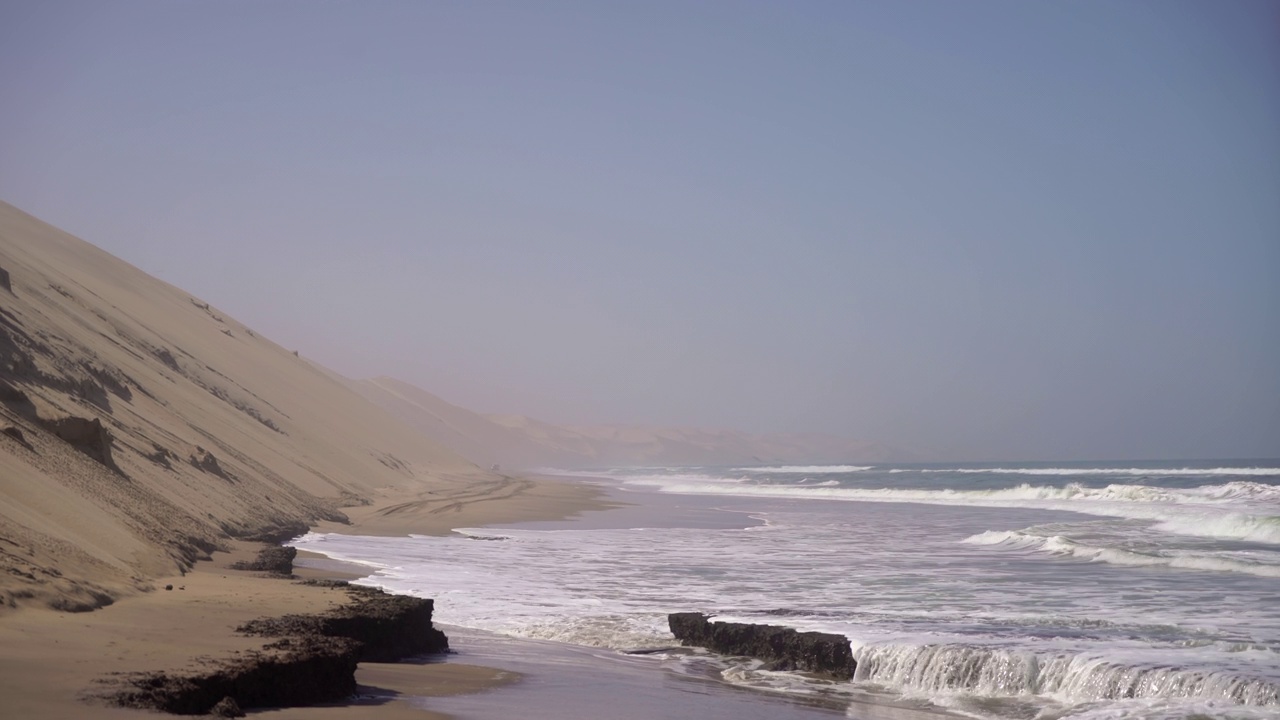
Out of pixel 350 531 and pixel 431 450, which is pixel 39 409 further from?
pixel 431 450

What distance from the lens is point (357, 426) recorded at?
46000 mm

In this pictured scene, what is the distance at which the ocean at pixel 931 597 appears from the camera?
28.9 ft

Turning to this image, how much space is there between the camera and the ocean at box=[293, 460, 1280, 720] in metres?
8.80

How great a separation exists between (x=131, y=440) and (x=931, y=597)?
11653mm

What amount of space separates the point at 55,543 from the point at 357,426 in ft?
126

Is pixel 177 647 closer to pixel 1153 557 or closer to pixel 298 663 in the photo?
pixel 298 663

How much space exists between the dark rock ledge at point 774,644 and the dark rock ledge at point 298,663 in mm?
2594

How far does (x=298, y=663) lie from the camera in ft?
21.8

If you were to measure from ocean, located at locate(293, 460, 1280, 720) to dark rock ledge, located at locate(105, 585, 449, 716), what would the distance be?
2.25 m

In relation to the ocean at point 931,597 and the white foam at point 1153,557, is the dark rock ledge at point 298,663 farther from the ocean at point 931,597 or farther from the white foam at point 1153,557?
the white foam at point 1153,557

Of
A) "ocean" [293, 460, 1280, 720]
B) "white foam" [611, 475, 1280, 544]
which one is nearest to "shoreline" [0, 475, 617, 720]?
"ocean" [293, 460, 1280, 720]

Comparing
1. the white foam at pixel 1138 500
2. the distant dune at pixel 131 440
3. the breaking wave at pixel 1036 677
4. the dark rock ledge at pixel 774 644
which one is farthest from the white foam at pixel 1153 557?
the distant dune at pixel 131 440

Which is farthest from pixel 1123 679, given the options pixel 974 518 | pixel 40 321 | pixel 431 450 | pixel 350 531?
pixel 431 450

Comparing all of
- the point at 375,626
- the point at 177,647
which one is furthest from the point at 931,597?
the point at 177,647
